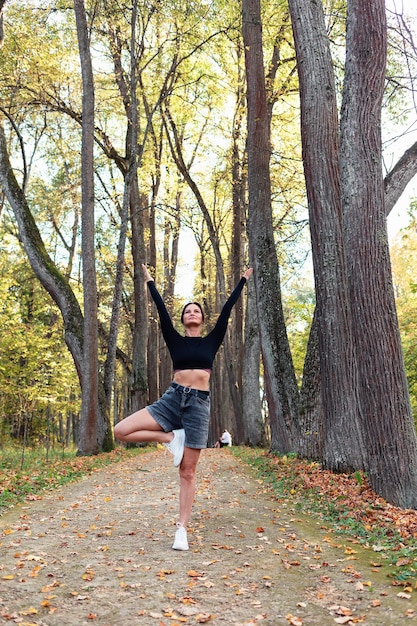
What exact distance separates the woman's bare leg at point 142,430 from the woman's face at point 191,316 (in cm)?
87

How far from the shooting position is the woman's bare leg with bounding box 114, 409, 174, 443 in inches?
208

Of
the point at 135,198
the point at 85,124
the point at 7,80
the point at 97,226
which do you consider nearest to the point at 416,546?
the point at 85,124

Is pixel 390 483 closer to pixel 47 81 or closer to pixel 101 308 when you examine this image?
pixel 47 81

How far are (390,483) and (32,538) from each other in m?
3.72

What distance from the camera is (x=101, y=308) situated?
2850 cm

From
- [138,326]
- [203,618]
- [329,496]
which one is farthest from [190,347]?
[138,326]

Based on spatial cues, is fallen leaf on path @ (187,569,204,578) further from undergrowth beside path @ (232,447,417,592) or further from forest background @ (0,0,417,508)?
forest background @ (0,0,417,508)

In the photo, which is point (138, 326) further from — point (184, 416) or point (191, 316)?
point (184, 416)

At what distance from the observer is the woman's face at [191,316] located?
5547 mm

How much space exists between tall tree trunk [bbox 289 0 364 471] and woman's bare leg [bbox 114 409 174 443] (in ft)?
14.0

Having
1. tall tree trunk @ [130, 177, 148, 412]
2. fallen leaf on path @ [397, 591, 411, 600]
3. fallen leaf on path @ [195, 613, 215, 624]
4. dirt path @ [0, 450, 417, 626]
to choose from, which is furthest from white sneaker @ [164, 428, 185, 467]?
tall tree trunk @ [130, 177, 148, 412]

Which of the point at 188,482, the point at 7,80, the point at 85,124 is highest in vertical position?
the point at 7,80

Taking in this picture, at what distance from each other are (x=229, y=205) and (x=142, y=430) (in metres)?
24.4

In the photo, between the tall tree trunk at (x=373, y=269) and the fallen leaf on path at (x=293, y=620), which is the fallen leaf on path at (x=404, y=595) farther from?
the tall tree trunk at (x=373, y=269)
